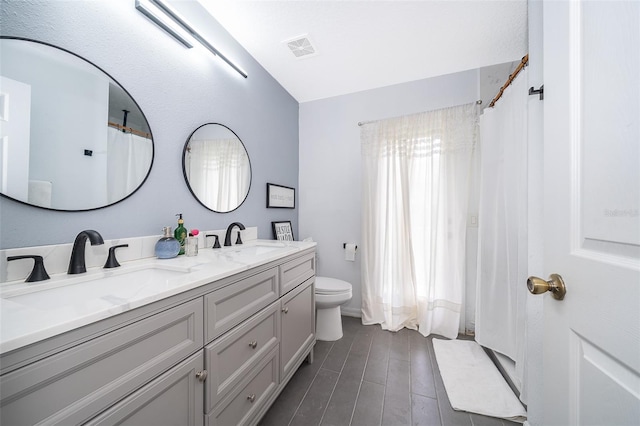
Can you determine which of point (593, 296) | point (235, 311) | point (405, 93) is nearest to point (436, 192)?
point (405, 93)

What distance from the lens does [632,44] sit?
450 millimetres

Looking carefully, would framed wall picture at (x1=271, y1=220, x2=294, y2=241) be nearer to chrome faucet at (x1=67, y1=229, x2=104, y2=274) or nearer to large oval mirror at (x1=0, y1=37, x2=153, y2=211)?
large oval mirror at (x1=0, y1=37, x2=153, y2=211)

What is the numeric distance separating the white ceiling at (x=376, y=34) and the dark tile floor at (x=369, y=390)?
247 centimetres

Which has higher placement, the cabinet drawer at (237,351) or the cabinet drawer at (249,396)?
the cabinet drawer at (237,351)

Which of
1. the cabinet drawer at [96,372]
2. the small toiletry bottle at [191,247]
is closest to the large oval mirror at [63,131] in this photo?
the small toiletry bottle at [191,247]

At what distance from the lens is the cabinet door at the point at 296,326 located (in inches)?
53.0

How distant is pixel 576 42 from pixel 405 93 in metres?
1.93

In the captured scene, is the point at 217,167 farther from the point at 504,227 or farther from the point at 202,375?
the point at 504,227

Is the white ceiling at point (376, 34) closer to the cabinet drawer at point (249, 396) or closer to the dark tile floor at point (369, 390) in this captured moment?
the cabinet drawer at point (249, 396)

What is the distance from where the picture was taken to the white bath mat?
132 cm

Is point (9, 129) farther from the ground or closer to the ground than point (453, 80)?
closer to the ground

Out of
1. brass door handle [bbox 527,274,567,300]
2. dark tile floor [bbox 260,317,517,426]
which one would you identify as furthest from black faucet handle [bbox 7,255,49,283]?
brass door handle [bbox 527,274,567,300]

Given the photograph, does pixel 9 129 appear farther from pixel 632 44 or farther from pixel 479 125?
pixel 479 125

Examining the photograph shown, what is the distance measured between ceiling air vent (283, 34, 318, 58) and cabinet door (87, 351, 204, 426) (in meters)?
2.07
